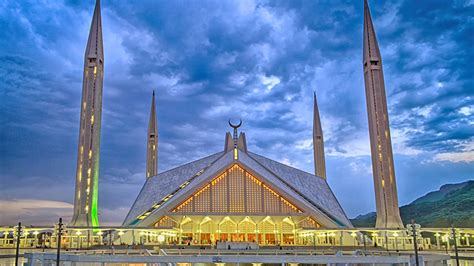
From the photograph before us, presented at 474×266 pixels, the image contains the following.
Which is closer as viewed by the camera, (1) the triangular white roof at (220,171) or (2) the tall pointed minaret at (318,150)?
(1) the triangular white roof at (220,171)

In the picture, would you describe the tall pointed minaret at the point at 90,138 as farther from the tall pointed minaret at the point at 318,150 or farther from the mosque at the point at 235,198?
the tall pointed minaret at the point at 318,150

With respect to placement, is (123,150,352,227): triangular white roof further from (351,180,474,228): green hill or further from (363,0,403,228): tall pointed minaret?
(351,180,474,228): green hill

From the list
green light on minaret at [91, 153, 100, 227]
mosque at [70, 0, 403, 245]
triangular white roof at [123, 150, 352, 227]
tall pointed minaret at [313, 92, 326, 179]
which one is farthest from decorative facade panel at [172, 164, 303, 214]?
tall pointed minaret at [313, 92, 326, 179]

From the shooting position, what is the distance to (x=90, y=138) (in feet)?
142

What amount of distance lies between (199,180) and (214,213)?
3.53 meters

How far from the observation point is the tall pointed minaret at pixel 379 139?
4172 centimetres

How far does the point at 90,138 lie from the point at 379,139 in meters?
28.2

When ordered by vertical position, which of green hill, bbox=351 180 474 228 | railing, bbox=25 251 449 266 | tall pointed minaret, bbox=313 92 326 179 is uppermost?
tall pointed minaret, bbox=313 92 326 179

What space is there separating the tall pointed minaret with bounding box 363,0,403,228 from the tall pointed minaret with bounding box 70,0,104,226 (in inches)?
1069

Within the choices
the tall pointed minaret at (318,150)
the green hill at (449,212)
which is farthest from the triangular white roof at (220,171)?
the green hill at (449,212)

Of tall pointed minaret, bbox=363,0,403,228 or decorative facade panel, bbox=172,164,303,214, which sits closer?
tall pointed minaret, bbox=363,0,403,228

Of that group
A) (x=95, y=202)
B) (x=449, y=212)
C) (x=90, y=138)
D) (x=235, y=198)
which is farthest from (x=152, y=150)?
(x=449, y=212)

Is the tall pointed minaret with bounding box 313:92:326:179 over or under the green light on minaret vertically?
over

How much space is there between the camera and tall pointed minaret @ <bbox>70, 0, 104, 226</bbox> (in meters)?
41.7
